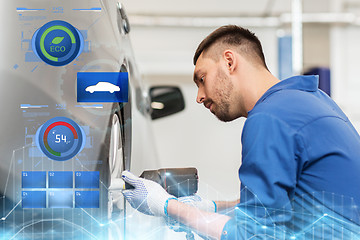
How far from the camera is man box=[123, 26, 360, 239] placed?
1.87ft

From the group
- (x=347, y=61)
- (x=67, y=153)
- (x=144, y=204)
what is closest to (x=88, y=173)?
(x=67, y=153)

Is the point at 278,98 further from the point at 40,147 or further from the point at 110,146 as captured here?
the point at 40,147

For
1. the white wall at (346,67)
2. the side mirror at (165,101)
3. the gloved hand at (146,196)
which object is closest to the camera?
the gloved hand at (146,196)

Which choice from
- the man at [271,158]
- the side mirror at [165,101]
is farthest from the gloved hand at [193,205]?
the side mirror at [165,101]

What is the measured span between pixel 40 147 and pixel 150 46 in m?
0.96

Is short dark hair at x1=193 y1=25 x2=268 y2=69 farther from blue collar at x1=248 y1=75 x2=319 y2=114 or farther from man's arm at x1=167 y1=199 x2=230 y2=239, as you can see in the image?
man's arm at x1=167 y1=199 x2=230 y2=239

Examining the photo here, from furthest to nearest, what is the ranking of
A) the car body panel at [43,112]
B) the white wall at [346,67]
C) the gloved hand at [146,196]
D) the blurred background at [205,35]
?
the white wall at [346,67]
the blurred background at [205,35]
the gloved hand at [146,196]
the car body panel at [43,112]
